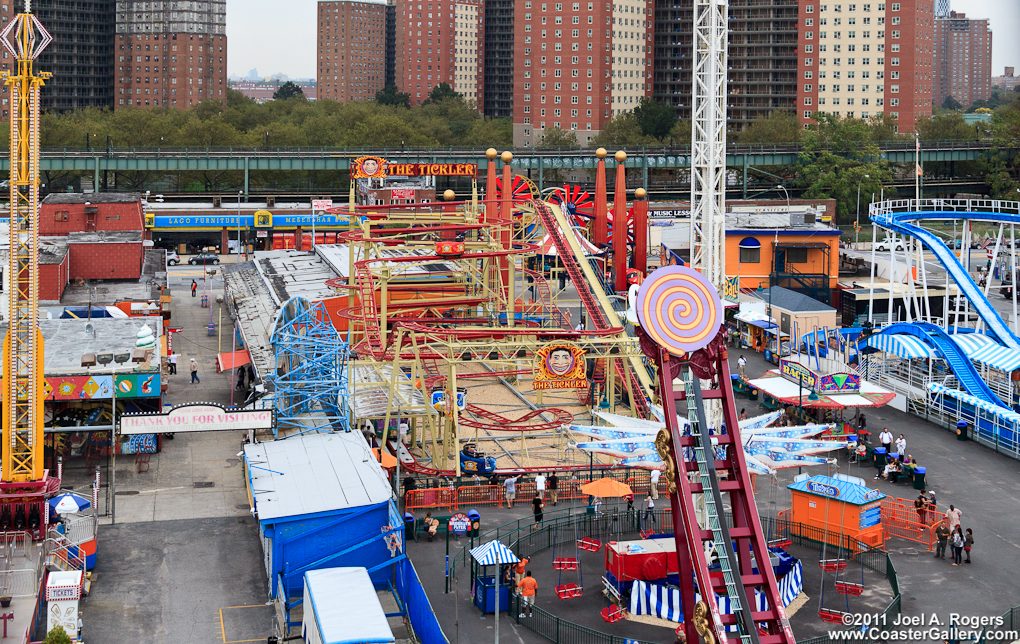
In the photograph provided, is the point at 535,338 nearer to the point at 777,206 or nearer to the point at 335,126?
the point at 777,206

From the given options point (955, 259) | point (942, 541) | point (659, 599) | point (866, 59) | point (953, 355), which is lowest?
point (659, 599)

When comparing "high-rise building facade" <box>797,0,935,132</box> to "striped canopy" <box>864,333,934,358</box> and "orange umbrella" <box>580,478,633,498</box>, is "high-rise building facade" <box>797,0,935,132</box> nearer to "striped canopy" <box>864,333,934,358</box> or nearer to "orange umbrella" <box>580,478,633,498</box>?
"striped canopy" <box>864,333,934,358</box>

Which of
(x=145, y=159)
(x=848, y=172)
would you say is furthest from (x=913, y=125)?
(x=145, y=159)

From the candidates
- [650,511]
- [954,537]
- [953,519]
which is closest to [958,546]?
[954,537]

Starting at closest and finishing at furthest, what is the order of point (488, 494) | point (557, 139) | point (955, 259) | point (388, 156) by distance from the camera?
point (488, 494)
point (955, 259)
point (388, 156)
point (557, 139)

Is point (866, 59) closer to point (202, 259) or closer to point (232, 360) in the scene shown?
point (202, 259)

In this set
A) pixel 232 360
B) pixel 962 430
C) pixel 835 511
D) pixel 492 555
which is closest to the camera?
pixel 492 555
